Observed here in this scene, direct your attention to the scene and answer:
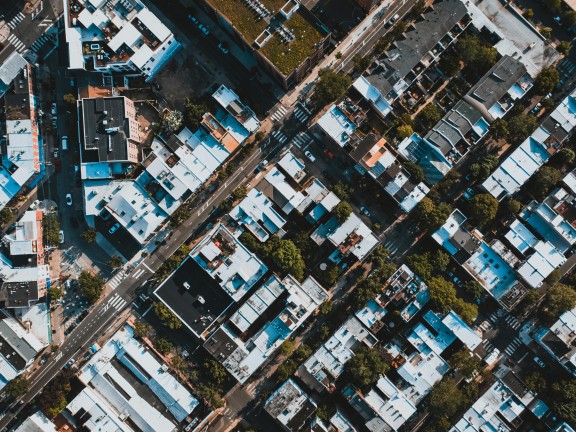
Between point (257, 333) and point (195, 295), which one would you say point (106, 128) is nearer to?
point (195, 295)

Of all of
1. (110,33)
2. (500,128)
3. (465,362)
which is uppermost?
(110,33)

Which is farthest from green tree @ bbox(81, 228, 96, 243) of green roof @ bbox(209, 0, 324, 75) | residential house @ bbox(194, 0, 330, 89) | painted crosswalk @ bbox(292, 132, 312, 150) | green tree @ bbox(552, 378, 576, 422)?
green tree @ bbox(552, 378, 576, 422)

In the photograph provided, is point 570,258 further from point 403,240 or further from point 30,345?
point 30,345

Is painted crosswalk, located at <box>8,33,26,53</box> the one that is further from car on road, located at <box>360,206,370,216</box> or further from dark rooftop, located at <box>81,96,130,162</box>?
car on road, located at <box>360,206,370,216</box>

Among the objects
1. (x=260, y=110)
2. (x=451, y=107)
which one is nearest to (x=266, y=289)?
(x=260, y=110)

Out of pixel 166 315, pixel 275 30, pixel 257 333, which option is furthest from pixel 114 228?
pixel 275 30

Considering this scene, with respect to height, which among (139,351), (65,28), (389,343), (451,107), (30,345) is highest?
(65,28)

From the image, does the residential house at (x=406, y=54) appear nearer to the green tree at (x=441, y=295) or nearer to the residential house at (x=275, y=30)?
the residential house at (x=275, y=30)
